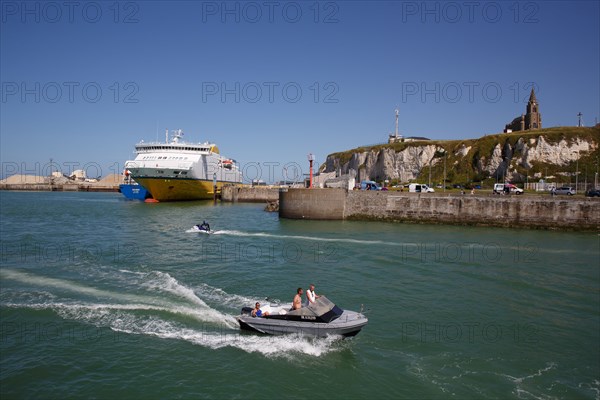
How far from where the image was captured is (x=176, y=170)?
Result: 7762 cm

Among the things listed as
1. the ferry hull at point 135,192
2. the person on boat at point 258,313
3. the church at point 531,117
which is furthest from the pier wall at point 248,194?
the church at point 531,117

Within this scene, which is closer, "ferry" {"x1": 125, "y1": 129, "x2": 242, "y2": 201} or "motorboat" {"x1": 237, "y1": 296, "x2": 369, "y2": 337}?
"motorboat" {"x1": 237, "y1": 296, "x2": 369, "y2": 337}

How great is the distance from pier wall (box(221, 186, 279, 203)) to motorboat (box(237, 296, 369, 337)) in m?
76.6

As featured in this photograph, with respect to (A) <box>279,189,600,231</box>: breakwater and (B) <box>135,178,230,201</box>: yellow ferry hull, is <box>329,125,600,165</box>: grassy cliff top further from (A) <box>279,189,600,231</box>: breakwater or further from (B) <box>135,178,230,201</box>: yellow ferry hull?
(B) <box>135,178,230,201</box>: yellow ferry hull

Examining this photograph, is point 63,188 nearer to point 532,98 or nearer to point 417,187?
point 417,187

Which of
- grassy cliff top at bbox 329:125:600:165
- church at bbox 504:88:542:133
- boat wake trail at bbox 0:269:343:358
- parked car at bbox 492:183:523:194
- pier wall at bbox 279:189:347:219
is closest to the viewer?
boat wake trail at bbox 0:269:343:358

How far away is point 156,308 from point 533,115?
148779 mm

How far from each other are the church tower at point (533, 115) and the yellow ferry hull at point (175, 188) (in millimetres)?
113643

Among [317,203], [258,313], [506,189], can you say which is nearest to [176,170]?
[317,203]

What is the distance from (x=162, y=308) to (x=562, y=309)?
18992 mm

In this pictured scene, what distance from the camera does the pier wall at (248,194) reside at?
92012mm

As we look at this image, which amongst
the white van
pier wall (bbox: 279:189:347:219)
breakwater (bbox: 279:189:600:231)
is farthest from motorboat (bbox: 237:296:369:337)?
the white van

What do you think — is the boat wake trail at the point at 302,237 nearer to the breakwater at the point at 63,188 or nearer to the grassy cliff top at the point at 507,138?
the grassy cliff top at the point at 507,138

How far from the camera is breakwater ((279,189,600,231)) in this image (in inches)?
1735
